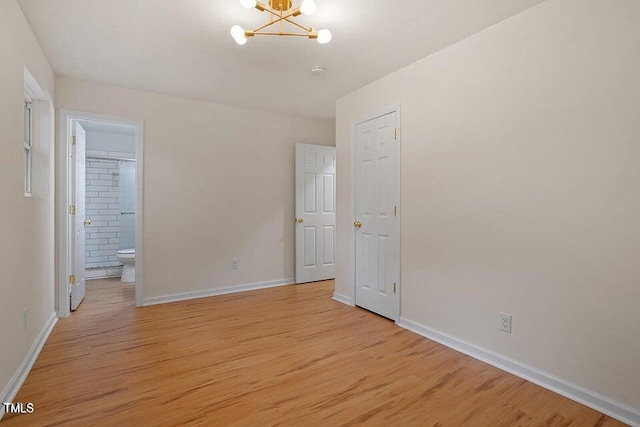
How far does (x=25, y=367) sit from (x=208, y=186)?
7.99 feet

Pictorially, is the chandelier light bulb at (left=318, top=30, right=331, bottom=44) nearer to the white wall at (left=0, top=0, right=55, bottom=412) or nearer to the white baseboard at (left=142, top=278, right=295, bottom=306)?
the white wall at (left=0, top=0, right=55, bottom=412)

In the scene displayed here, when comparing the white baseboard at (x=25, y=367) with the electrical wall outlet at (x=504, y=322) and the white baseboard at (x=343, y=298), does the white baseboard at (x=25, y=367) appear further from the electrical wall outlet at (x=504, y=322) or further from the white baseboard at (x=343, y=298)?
the electrical wall outlet at (x=504, y=322)

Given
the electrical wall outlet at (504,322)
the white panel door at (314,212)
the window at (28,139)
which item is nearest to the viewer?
the electrical wall outlet at (504,322)

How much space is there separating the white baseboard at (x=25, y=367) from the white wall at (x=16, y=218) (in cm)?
3

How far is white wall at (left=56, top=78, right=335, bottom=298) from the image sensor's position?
3.76m

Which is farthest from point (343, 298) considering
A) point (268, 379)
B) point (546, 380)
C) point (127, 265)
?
point (127, 265)

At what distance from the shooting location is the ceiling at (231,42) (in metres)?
2.15

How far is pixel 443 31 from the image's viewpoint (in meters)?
2.42

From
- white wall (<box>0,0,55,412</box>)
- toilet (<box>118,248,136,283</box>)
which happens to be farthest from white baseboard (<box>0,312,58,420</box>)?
toilet (<box>118,248,136,283</box>)

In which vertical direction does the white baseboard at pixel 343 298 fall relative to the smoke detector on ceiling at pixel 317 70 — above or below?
below

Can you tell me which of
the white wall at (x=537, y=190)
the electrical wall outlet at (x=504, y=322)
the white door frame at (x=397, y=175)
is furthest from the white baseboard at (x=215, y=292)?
the electrical wall outlet at (x=504, y=322)

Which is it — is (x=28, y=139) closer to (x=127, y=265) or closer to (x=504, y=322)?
(x=127, y=265)

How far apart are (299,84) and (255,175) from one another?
1.46 metres

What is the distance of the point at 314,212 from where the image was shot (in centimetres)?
486
